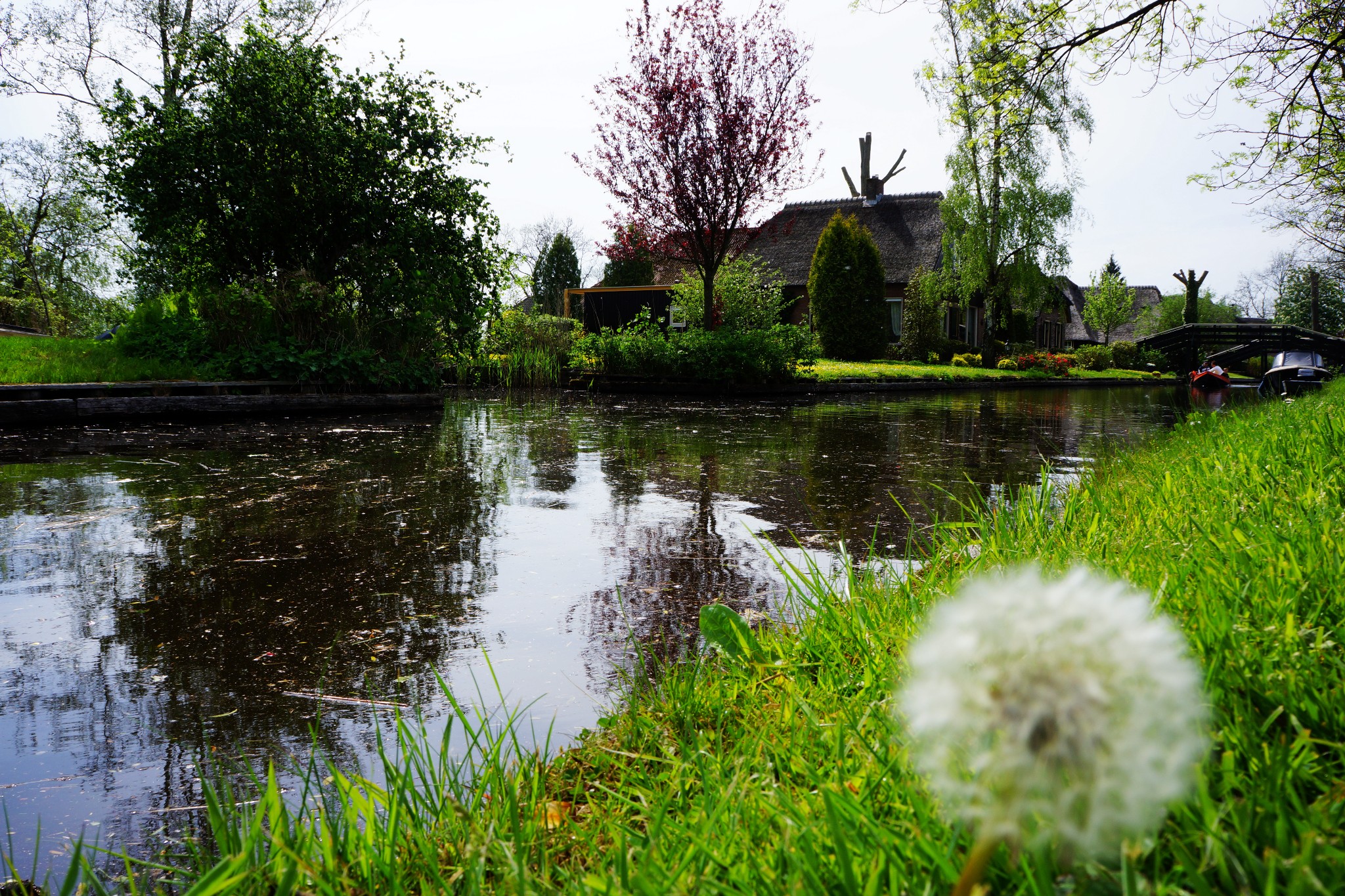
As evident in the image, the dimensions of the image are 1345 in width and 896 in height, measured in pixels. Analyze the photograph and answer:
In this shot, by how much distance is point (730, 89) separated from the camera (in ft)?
62.1

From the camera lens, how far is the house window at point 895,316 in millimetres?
34625

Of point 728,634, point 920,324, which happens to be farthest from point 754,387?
point 920,324

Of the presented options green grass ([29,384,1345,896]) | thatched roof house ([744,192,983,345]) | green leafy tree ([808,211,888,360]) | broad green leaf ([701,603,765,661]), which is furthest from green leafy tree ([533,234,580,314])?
green grass ([29,384,1345,896])

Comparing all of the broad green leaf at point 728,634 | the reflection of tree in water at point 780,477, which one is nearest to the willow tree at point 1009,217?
the reflection of tree in water at point 780,477

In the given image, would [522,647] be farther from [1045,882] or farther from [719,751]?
[1045,882]

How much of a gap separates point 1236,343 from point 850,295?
18.8 m

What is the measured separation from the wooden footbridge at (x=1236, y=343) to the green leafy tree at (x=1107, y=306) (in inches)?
1024

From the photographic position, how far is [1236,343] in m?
35.3

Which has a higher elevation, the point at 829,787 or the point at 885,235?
the point at 885,235

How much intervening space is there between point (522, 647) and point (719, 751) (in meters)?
1.60

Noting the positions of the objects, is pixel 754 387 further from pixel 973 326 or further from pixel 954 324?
pixel 973 326

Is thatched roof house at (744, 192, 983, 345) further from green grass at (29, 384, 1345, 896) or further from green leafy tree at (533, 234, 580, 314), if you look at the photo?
green grass at (29, 384, 1345, 896)

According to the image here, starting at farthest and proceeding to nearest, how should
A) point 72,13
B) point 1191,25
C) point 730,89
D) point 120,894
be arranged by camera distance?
point 72,13 < point 730,89 < point 1191,25 < point 120,894

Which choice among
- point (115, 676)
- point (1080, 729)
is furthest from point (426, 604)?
point (1080, 729)
